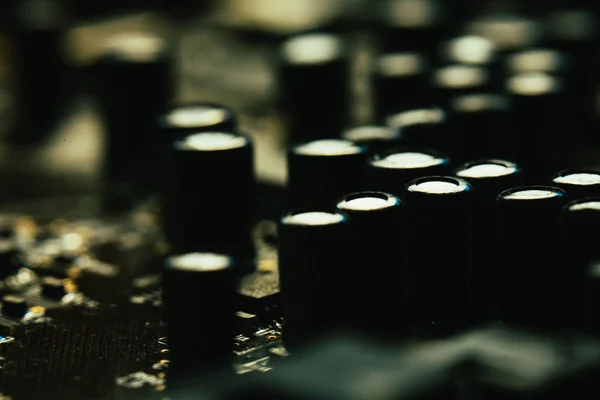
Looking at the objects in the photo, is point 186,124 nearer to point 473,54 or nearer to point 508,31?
point 473,54

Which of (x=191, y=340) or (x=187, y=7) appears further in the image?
(x=187, y=7)

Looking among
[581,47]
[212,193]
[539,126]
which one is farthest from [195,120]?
[581,47]

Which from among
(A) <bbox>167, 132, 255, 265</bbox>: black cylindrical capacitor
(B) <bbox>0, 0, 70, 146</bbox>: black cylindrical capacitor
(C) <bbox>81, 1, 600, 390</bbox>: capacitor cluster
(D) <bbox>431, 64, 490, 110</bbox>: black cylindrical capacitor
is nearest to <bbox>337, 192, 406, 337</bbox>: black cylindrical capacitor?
(C) <bbox>81, 1, 600, 390</bbox>: capacitor cluster

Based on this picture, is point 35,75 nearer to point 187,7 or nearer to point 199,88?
point 199,88

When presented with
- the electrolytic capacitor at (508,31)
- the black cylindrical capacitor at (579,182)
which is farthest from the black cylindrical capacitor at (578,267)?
the electrolytic capacitor at (508,31)

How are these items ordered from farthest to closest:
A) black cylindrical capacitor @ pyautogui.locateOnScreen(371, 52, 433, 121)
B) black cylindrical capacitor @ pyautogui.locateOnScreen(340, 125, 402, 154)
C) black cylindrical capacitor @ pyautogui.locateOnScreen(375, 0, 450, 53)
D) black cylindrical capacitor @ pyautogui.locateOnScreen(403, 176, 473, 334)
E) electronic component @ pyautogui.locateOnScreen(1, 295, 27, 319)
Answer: black cylindrical capacitor @ pyautogui.locateOnScreen(375, 0, 450, 53)
black cylindrical capacitor @ pyautogui.locateOnScreen(371, 52, 433, 121)
black cylindrical capacitor @ pyautogui.locateOnScreen(340, 125, 402, 154)
electronic component @ pyautogui.locateOnScreen(1, 295, 27, 319)
black cylindrical capacitor @ pyautogui.locateOnScreen(403, 176, 473, 334)

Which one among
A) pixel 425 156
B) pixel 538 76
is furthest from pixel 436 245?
pixel 538 76

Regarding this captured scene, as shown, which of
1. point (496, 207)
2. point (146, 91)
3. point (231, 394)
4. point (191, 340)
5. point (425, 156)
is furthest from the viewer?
point (146, 91)

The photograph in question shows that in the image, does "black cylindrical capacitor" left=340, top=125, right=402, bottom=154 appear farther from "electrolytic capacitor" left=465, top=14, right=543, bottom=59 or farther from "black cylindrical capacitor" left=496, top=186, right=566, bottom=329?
"electrolytic capacitor" left=465, top=14, right=543, bottom=59
